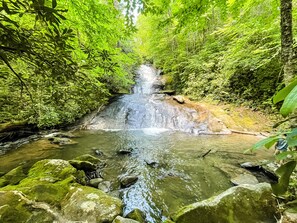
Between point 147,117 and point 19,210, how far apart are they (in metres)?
9.11

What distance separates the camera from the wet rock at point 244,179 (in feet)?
13.7

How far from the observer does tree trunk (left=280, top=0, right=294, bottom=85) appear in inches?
95.3

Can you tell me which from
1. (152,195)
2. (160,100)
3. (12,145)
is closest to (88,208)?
(152,195)

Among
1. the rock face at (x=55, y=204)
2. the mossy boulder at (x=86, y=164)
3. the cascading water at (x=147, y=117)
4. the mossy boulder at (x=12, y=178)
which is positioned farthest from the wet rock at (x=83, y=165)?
the cascading water at (x=147, y=117)

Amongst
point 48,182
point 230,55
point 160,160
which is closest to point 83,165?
point 48,182

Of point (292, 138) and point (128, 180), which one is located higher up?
point (292, 138)

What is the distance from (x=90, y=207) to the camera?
2.90 m

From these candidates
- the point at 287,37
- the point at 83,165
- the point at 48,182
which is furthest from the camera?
the point at 83,165

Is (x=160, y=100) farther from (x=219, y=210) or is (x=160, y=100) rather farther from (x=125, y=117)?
(x=219, y=210)

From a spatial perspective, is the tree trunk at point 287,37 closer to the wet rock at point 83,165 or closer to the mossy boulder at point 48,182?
the mossy boulder at point 48,182

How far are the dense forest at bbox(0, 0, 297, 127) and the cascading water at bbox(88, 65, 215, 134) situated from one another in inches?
52.0

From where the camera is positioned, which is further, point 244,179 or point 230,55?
point 230,55

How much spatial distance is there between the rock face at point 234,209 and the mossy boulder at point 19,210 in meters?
1.88

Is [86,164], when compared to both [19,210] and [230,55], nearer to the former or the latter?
[19,210]
